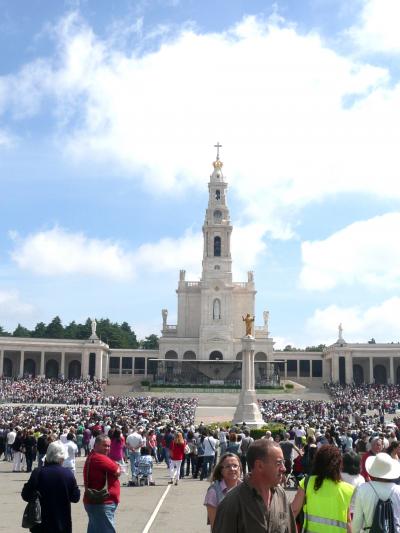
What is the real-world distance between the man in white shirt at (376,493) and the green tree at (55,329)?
11414cm

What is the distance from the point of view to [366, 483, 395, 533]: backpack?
20.4 feet

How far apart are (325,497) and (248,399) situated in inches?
1280

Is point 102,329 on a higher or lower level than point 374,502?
higher

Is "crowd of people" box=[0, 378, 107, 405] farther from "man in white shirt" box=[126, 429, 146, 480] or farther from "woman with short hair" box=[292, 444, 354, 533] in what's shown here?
"woman with short hair" box=[292, 444, 354, 533]

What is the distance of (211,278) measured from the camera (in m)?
88.8

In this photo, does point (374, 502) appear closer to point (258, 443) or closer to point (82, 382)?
point (258, 443)

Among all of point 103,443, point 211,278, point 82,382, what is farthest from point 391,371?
point 103,443

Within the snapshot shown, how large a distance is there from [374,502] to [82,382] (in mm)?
72177

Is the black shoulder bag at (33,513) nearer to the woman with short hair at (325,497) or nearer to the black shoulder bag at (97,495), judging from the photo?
the black shoulder bag at (97,495)

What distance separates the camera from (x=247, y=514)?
4512mm

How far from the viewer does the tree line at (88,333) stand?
113000 mm

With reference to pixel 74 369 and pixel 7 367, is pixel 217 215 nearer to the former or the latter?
pixel 74 369

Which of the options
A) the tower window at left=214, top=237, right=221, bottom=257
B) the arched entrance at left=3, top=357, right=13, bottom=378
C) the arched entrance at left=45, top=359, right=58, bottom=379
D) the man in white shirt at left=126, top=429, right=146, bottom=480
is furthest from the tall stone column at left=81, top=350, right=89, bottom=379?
the man in white shirt at left=126, top=429, right=146, bottom=480

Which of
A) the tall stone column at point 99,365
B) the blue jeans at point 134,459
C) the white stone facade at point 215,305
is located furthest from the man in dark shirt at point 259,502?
the tall stone column at point 99,365
